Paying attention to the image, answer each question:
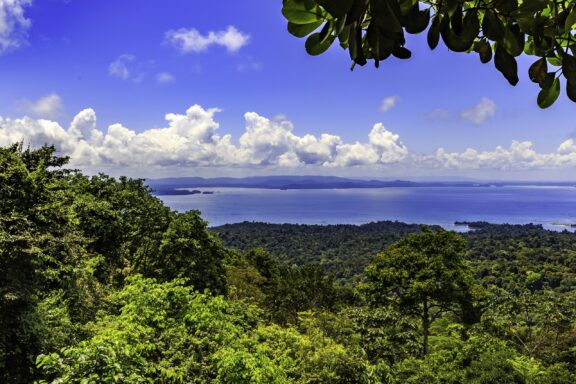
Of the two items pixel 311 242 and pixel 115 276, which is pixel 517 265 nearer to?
pixel 115 276

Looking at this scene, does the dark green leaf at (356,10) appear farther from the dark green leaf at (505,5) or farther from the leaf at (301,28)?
the dark green leaf at (505,5)

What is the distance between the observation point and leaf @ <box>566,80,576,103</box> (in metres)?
0.78

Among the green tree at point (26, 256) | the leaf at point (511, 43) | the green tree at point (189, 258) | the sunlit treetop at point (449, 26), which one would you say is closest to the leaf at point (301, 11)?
the sunlit treetop at point (449, 26)

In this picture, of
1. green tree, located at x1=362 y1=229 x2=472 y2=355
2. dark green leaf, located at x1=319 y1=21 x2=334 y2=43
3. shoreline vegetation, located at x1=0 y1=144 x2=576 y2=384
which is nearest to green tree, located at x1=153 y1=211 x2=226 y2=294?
shoreline vegetation, located at x1=0 y1=144 x2=576 y2=384

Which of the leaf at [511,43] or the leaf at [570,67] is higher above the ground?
the leaf at [511,43]

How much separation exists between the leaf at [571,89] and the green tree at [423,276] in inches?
545

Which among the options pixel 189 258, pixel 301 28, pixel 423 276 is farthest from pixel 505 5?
pixel 423 276

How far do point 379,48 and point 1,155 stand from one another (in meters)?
10.5

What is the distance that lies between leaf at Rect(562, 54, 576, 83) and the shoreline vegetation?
4.94 metres

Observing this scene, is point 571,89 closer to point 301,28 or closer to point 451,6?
point 451,6

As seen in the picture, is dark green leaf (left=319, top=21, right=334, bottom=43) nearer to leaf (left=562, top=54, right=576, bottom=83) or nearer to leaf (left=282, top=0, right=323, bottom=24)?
leaf (left=282, top=0, right=323, bottom=24)

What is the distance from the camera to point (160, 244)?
14.1m

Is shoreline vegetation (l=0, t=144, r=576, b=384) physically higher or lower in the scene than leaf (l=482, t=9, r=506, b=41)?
lower

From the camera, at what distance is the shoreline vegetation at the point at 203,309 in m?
6.81
